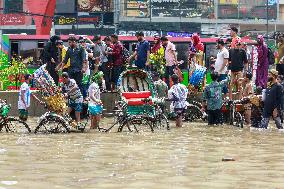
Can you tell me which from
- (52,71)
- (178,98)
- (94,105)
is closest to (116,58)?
(52,71)

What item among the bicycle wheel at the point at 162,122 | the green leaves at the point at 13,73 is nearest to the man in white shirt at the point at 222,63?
the bicycle wheel at the point at 162,122

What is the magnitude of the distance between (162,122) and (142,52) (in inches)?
127

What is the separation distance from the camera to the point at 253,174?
454 inches

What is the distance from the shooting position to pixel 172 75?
861 inches

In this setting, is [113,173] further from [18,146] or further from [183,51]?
[183,51]

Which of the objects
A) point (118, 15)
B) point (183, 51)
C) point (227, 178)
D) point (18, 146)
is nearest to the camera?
point (227, 178)

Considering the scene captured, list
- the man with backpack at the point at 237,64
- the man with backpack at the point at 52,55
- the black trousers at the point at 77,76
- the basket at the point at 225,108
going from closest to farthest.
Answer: the black trousers at the point at 77,76, the basket at the point at 225,108, the man with backpack at the point at 237,64, the man with backpack at the point at 52,55

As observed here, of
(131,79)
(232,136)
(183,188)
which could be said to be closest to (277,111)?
(232,136)

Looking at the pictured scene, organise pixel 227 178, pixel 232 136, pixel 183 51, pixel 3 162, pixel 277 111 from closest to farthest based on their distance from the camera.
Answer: pixel 227 178
pixel 3 162
pixel 232 136
pixel 277 111
pixel 183 51

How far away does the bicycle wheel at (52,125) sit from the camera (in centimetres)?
1898

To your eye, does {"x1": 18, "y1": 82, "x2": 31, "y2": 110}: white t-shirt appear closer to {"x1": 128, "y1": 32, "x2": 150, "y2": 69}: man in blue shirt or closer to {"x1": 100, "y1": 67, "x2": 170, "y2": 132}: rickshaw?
{"x1": 100, "y1": 67, "x2": 170, "y2": 132}: rickshaw

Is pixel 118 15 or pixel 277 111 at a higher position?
pixel 118 15

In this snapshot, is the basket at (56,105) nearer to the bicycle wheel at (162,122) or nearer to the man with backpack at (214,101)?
the bicycle wheel at (162,122)

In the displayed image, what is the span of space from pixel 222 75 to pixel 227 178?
11997mm
